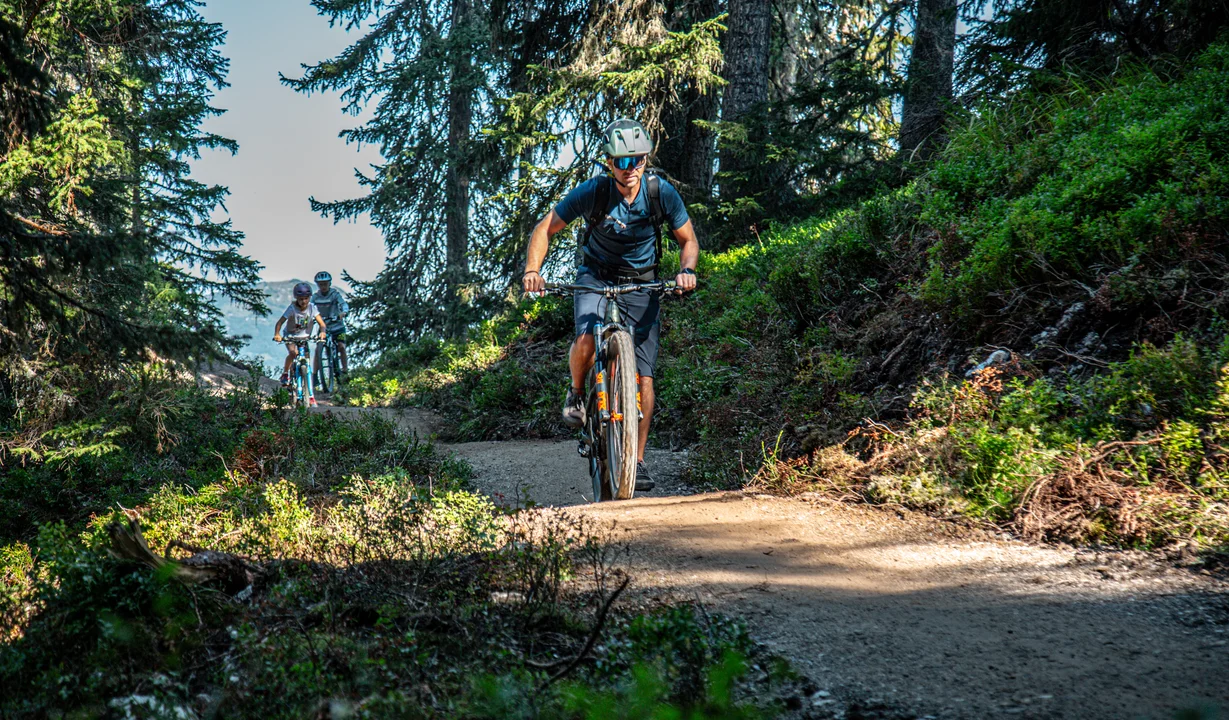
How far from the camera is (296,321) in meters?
14.7

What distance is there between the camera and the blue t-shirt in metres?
6.00

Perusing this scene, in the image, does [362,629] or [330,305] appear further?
[330,305]

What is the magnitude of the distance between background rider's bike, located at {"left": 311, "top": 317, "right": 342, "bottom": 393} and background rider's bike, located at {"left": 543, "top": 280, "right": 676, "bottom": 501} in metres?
12.4

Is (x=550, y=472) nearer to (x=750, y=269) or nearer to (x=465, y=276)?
(x=750, y=269)

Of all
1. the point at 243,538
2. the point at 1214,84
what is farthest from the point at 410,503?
the point at 1214,84

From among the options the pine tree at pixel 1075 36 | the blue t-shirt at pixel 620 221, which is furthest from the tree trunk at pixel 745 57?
the blue t-shirt at pixel 620 221

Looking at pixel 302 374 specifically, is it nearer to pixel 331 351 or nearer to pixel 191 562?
pixel 331 351

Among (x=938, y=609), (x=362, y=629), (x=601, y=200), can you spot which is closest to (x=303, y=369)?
(x=601, y=200)

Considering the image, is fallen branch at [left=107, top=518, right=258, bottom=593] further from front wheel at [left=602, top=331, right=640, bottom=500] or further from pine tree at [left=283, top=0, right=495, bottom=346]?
pine tree at [left=283, top=0, right=495, bottom=346]

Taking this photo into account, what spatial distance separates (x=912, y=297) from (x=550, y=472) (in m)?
3.92

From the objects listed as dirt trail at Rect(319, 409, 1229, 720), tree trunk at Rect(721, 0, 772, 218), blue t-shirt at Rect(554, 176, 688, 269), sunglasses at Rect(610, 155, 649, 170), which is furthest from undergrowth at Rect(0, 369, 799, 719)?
tree trunk at Rect(721, 0, 772, 218)

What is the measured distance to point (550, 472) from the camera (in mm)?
8273

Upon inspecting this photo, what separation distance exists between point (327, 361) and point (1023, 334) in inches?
607

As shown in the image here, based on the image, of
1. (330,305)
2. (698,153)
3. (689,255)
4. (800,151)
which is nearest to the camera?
(689,255)
